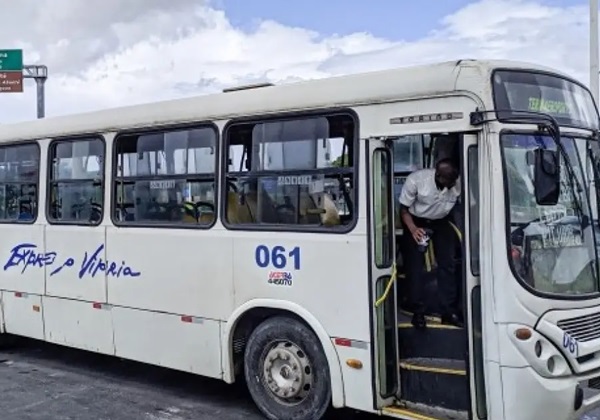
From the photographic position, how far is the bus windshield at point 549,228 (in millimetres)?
4871

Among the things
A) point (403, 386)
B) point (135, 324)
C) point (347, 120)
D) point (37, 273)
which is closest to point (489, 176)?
point (347, 120)

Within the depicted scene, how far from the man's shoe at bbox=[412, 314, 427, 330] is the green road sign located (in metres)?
18.0

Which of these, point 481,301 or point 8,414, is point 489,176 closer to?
point 481,301

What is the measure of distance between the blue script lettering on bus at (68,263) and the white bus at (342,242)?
0.10 feet

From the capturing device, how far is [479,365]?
4922 millimetres

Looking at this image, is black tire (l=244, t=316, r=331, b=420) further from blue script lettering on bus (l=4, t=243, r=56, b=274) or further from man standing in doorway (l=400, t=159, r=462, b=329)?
blue script lettering on bus (l=4, t=243, r=56, b=274)

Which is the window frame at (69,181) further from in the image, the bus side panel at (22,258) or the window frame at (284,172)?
the window frame at (284,172)

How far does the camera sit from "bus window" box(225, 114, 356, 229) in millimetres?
5617

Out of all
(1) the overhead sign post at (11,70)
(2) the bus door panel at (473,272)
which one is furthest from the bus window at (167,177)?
(1) the overhead sign post at (11,70)

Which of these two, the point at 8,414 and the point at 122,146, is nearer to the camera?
the point at 8,414

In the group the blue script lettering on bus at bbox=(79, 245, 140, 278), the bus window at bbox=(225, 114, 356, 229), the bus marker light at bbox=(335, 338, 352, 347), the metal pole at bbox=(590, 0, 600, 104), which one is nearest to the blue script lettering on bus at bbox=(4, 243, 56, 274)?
the blue script lettering on bus at bbox=(79, 245, 140, 278)

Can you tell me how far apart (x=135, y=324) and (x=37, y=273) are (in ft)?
5.76

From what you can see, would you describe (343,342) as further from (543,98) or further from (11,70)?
(11,70)

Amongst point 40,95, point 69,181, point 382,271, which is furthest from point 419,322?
point 40,95
